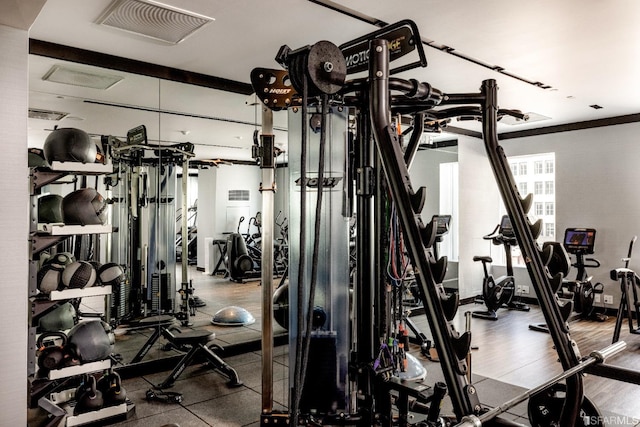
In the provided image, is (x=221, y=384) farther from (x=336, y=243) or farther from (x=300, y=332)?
(x=300, y=332)

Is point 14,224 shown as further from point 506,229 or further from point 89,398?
point 506,229

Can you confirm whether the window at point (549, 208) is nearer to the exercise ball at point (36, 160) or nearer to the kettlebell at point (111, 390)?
the kettlebell at point (111, 390)

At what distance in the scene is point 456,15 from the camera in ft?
10.0

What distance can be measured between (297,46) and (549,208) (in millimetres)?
5663

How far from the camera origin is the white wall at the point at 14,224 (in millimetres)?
2461

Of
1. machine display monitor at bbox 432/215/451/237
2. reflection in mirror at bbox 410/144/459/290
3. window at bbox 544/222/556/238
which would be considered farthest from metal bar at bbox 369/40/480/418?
window at bbox 544/222/556/238

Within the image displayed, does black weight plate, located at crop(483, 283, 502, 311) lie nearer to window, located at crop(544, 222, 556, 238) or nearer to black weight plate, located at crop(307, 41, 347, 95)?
window, located at crop(544, 222, 556, 238)

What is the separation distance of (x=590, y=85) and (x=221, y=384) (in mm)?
4856

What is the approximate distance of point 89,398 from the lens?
3023 mm

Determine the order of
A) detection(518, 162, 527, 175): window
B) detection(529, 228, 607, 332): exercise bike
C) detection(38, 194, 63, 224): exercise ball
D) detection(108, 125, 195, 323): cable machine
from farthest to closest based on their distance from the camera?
detection(518, 162, 527, 175): window, detection(529, 228, 607, 332): exercise bike, detection(108, 125, 195, 323): cable machine, detection(38, 194, 63, 224): exercise ball

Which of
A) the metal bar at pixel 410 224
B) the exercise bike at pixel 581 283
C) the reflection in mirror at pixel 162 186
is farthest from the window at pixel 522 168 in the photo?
the metal bar at pixel 410 224

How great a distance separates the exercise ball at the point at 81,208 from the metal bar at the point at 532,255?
2.48 m

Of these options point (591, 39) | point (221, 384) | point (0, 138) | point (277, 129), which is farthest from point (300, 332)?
point (277, 129)

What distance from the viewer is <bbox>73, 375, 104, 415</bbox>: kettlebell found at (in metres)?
3.00
